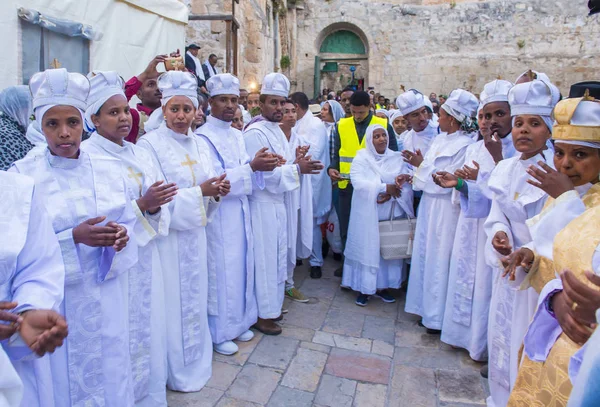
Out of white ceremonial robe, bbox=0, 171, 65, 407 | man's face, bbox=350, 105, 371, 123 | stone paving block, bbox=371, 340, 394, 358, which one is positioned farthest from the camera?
man's face, bbox=350, 105, 371, 123

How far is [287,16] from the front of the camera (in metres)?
21.9

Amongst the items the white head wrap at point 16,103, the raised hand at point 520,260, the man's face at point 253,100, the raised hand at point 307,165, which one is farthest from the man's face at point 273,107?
the man's face at point 253,100

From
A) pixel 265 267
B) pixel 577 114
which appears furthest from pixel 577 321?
pixel 265 267

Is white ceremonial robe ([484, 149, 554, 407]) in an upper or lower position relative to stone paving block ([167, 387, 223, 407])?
upper

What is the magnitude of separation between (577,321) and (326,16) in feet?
76.3

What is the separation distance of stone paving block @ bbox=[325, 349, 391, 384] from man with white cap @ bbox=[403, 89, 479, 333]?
78 cm

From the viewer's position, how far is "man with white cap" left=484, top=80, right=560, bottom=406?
2.94 m

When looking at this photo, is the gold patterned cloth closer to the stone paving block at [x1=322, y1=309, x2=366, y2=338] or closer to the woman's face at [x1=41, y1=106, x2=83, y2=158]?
the woman's face at [x1=41, y1=106, x2=83, y2=158]

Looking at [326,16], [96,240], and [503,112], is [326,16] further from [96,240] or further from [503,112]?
[96,240]

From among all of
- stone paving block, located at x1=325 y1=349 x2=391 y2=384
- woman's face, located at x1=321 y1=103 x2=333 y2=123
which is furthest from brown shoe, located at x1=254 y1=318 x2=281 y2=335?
woman's face, located at x1=321 y1=103 x2=333 y2=123

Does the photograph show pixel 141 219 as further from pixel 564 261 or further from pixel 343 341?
pixel 343 341

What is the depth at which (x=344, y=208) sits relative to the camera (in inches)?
227

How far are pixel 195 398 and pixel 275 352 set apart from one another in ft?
3.01

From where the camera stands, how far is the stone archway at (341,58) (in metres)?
23.6
